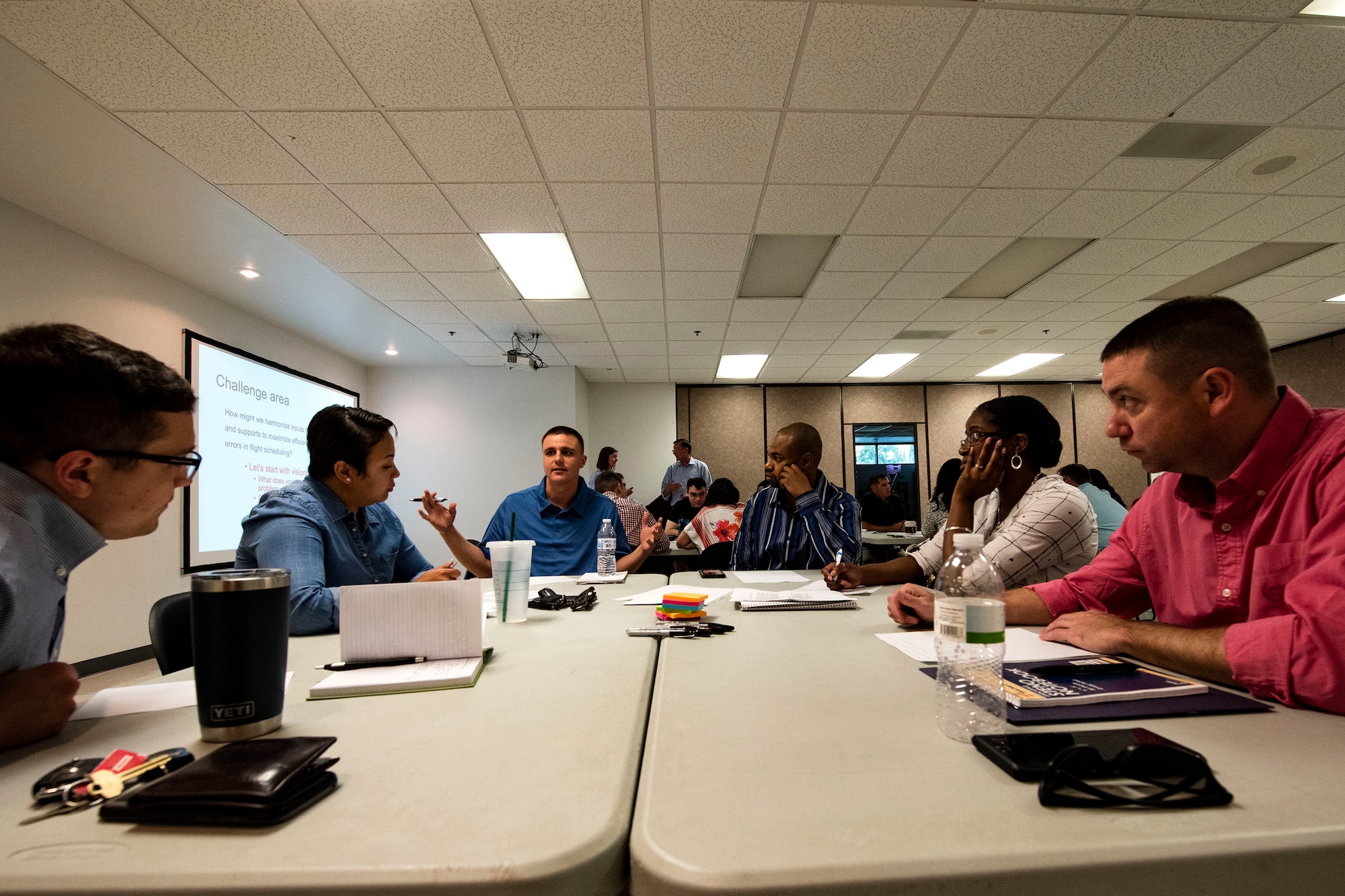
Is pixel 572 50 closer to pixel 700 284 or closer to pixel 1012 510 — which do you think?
pixel 1012 510

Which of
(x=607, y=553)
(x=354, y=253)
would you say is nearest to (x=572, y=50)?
(x=607, y=553)

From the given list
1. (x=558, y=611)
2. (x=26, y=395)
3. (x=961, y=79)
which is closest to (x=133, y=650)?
(x=558, y=611)

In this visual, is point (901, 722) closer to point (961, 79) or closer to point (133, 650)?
point (961, 79)

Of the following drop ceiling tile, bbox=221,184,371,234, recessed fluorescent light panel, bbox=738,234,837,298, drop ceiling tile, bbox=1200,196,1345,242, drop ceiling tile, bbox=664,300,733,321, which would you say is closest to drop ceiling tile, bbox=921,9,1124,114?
recessed fluorescent light panel, bbox=738,234,837,298

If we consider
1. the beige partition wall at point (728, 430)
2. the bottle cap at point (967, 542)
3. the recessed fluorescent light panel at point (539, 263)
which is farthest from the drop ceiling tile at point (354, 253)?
the beige partition wall at point (728, 430)

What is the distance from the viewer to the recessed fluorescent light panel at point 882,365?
291 inches

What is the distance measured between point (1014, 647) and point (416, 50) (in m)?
2.65

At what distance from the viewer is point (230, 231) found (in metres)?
3.82

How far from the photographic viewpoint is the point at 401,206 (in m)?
3.49

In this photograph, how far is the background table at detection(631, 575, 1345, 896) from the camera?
19.4 inches

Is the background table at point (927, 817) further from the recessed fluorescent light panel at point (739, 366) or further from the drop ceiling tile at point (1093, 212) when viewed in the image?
the recessed fluorescent light panel at point (739, 366)

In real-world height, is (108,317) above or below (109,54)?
below

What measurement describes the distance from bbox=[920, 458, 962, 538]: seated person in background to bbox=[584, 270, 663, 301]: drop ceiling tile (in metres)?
2.45

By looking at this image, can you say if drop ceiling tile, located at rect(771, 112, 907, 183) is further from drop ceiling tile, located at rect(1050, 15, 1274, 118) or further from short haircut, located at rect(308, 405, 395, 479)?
short haircut, located at rect(308, 405, 395, 479)
